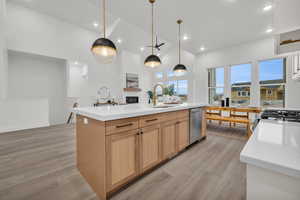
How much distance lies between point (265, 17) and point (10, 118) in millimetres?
8214

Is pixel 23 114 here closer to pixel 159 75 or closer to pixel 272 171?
pixel 272 171

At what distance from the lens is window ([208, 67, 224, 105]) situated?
18.8 ft

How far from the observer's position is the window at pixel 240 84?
5.12 m

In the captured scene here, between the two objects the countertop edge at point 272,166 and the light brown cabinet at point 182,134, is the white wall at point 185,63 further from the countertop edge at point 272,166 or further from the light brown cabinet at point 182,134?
the countertop edge at point 272,166

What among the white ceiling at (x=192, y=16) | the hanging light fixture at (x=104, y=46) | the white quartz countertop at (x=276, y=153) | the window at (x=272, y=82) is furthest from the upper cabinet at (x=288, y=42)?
the window at (x=272, y=82)

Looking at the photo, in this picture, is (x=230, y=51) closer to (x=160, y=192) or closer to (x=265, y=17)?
(x=265, y=17)

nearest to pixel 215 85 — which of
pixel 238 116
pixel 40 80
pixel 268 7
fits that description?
pixel 238 116

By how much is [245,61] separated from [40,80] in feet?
26.9

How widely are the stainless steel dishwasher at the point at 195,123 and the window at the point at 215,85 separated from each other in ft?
11.3

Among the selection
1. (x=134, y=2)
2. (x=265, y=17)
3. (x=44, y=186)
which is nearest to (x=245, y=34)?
(x=265, y=17)

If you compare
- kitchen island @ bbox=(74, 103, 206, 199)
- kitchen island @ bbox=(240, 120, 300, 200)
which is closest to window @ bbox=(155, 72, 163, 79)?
kitchen island @ bbox=(74, 103, 206, 199)

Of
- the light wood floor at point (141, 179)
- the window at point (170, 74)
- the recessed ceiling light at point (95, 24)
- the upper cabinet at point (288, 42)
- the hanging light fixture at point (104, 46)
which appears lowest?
the light wood floor at point (141, 179)

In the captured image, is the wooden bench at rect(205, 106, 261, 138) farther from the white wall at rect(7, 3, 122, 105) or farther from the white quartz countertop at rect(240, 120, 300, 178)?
the white wall at rect(7, 3, 122, 105)

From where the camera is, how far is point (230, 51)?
5.39m
